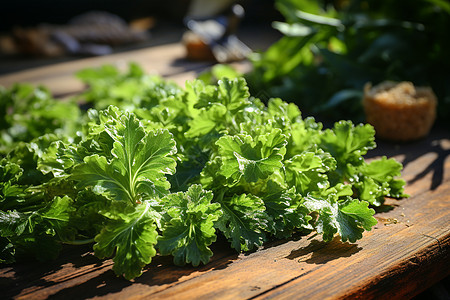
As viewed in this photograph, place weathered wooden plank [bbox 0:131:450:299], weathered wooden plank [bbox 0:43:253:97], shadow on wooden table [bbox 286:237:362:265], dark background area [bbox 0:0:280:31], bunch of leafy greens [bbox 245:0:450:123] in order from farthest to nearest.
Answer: dark background area [bbox 0:0:280:31]
weathered wooden plank [bbox 0:43:253:97]
bunch of leafy greens [bbox 245:0:450:123]
shadow on wooden table [bbox 286:237:362:265]
weathered wooden plank [bbox 0:131:450:299]

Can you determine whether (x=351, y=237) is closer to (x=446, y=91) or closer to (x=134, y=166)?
(x=134, y=166)

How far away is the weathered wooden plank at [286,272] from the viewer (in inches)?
32.5

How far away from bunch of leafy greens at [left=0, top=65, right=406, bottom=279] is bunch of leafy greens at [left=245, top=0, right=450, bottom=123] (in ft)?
2.53

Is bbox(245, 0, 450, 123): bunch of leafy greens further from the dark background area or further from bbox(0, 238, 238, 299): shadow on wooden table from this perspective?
the dark background area

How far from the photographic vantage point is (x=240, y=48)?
2.85 metres

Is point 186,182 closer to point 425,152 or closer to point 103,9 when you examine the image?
point 425,152

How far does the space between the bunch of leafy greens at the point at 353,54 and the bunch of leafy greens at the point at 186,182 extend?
0.77m

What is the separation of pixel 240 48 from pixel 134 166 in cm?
207

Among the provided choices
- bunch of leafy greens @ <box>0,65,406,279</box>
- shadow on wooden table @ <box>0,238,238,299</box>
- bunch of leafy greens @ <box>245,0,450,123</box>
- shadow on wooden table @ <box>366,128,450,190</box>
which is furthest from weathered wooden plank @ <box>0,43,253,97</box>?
shadow on wooden table @ <box>0,238,238,299</box>

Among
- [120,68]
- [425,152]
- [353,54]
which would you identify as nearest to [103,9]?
[120,68]

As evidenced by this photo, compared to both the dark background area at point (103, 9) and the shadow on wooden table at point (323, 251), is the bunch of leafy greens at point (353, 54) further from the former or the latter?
the dark background area at point (103, 9)

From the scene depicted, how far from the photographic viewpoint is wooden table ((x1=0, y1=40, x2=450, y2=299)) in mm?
826

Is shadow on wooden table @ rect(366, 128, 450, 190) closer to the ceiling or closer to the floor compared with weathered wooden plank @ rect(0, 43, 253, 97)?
closer to the floor

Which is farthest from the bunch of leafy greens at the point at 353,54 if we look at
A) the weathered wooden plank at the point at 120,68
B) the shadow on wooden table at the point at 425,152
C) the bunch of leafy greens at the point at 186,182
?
the bunch of leafy greens at the point at 186,182
